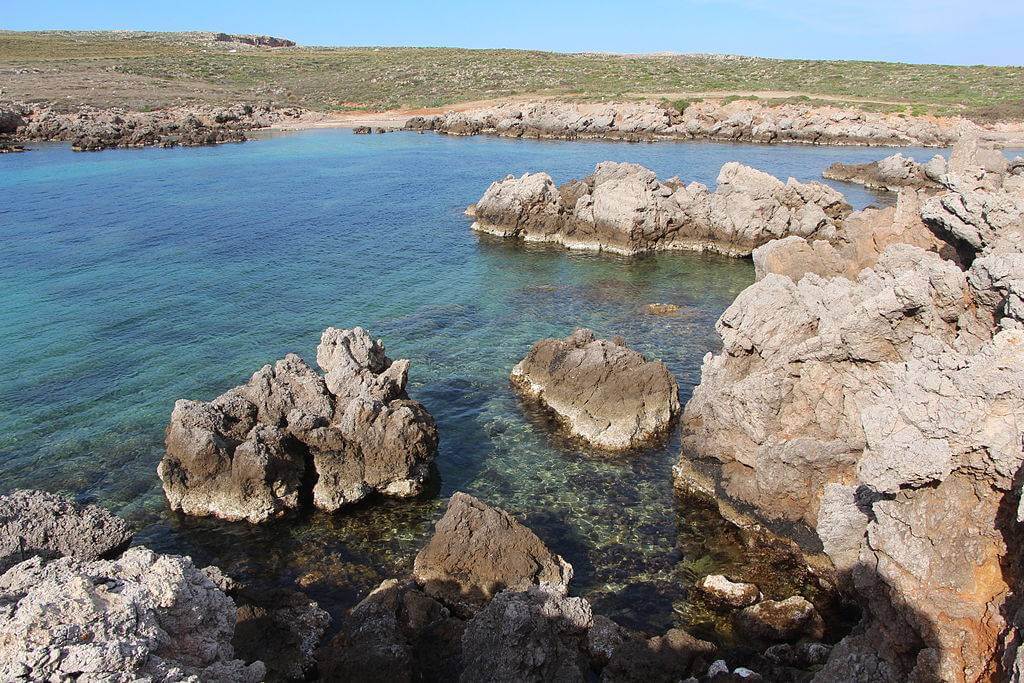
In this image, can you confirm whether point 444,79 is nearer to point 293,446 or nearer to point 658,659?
point 293,446

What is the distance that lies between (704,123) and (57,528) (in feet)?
348

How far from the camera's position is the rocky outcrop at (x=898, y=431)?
38.3 ft

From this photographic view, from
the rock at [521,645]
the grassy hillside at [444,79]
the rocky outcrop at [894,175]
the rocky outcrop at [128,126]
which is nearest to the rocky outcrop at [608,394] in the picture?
the rock at [521,645]

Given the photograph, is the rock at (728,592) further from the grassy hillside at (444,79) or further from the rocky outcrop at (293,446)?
the grassy hillside at (444,79)

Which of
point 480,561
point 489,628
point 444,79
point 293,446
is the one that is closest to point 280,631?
point 480,561

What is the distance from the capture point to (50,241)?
48750 mm

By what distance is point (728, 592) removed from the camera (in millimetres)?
17328

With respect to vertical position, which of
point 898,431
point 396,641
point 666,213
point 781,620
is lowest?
point 781,620

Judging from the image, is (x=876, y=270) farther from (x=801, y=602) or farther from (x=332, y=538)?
(x=332, y=538)

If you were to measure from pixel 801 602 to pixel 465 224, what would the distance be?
44.9 metres

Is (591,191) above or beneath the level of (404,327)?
above

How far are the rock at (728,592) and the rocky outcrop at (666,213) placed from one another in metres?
33.4

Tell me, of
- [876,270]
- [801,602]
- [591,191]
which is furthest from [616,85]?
[801,602]

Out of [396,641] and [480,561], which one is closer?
[396,641]
